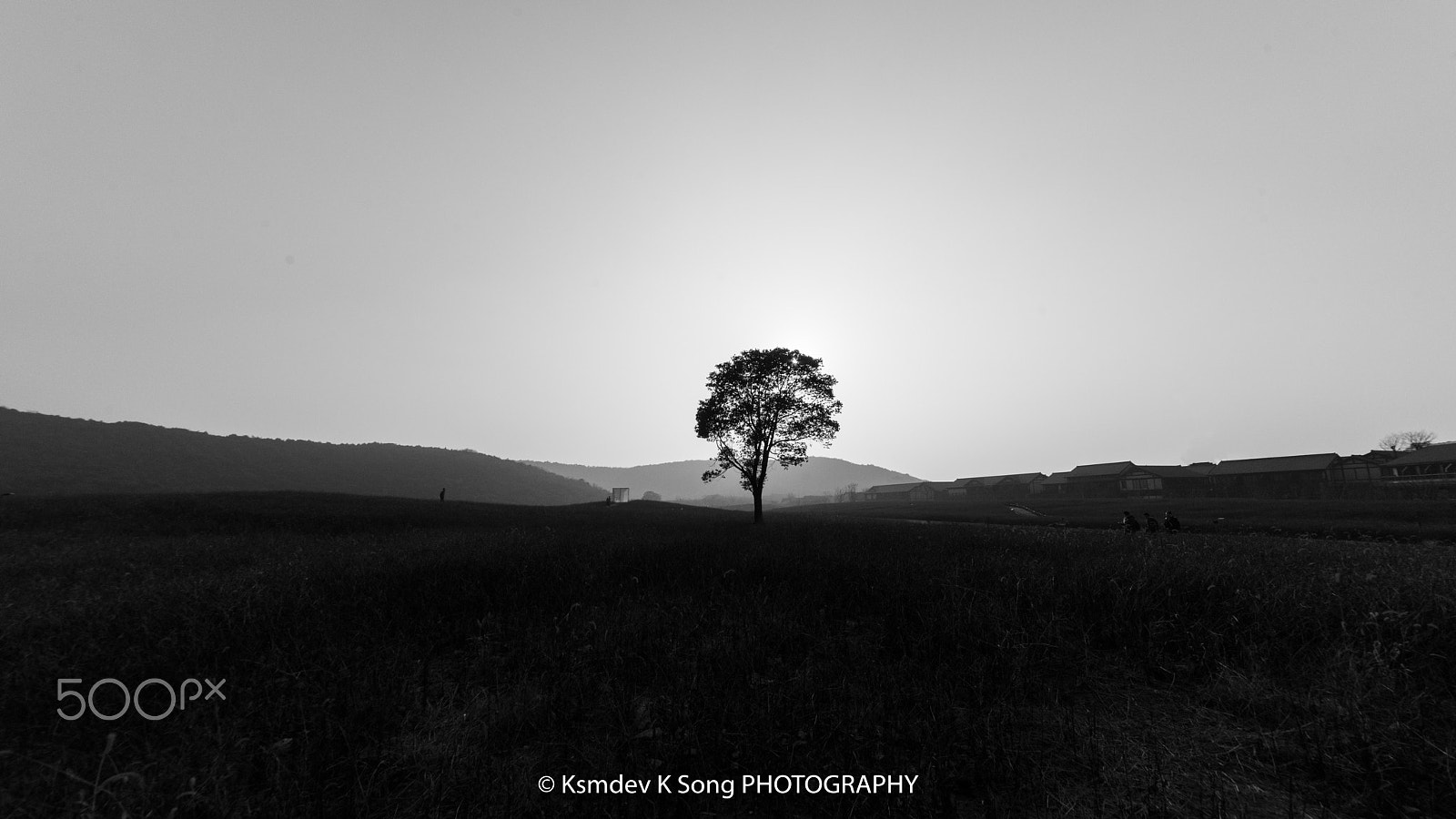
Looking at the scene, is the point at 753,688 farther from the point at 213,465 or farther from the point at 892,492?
the point at 892,492

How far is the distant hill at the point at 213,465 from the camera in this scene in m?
48.3

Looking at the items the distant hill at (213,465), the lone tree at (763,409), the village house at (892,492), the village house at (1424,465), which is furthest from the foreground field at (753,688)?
the village house at (892,492)

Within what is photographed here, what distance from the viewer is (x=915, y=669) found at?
513 centimetres

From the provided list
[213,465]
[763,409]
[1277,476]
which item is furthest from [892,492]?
[213,465]

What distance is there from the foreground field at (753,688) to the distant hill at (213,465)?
61773 millimetres

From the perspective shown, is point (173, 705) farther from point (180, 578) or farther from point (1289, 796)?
point (1289, 796)

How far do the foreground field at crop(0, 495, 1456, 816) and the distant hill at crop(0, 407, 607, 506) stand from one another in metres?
Result: 61.8

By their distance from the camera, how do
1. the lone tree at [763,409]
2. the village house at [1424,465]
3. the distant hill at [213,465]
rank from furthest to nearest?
the village house at [1424,465] → the distant hill at [213,465] → the lone tree at [763,409]

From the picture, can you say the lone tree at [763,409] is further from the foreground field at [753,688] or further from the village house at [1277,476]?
the village house at [1277,476]

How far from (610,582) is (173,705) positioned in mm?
5034

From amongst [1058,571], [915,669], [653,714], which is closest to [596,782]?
[653,714]

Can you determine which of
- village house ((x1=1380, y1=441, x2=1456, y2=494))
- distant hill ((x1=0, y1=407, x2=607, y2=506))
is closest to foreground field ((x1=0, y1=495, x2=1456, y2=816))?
distant hill ((x1=0, y1=407, x2=607, y2=506))

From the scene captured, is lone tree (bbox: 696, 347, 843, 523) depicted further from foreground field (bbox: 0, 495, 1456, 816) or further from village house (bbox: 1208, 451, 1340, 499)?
village house (bbox: 1208, 451, 1340, 499)

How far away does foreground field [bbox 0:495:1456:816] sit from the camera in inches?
128
